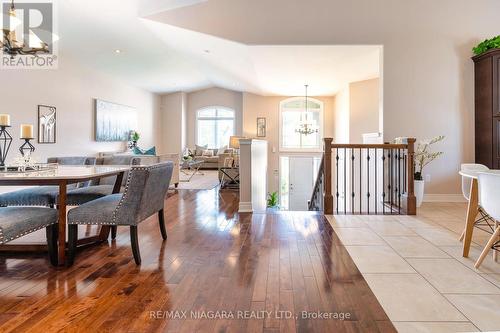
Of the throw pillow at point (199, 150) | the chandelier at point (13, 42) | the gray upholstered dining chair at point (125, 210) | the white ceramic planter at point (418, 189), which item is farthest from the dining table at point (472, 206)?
the throw pillow at point (199, 150)

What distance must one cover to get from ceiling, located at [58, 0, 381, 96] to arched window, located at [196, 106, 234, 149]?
3.26m

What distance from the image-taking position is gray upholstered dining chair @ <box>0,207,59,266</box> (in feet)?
6.79

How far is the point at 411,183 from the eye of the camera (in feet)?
14.3

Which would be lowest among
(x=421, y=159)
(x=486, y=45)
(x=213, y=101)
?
(x=421, y=159)

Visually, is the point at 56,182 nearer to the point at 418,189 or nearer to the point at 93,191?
the point at 93,191

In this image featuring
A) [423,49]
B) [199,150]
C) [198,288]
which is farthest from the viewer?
[199,150]

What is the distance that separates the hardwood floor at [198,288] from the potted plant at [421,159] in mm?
2131

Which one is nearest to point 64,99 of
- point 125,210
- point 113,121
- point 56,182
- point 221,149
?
point 113,121

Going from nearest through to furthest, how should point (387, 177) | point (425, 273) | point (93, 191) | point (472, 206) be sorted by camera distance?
point (425, 273)
point (472, 206)
point (93, 191)
point (387, 177)

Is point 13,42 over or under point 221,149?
over

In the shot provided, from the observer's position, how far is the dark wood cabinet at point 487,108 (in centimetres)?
463

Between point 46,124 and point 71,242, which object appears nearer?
point 71,242

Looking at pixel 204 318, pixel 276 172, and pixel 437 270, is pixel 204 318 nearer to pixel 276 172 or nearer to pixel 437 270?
pixel 437 270

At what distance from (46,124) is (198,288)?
5635mm
